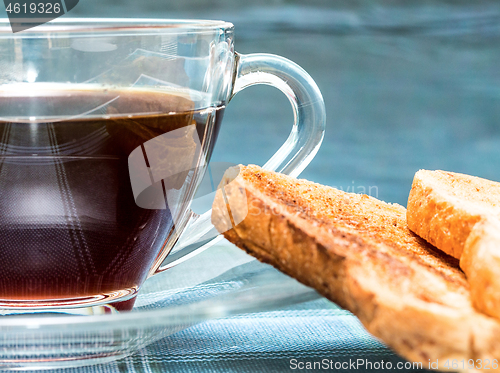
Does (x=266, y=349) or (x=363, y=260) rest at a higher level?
(x=363, y=260)

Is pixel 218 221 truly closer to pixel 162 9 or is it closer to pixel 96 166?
pixel 96 166

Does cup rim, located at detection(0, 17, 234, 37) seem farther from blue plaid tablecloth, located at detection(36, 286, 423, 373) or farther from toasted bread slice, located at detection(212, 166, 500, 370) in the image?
blue plaid tablecloth, located at detection(36, 286, 423, 373)

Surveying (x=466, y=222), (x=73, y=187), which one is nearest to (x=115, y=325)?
(x=73, y=187)

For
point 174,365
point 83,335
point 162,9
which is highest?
point 162,9

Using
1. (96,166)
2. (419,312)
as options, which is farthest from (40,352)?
(419,312)

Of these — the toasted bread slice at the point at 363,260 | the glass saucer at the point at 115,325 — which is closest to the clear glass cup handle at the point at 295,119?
the toasted bread slice at the point at 363,260

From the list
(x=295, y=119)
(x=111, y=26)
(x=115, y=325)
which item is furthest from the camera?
(x=295, y=119)

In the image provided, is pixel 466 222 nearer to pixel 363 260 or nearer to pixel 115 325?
pixel 363 260

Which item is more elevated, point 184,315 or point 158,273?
point 184,315

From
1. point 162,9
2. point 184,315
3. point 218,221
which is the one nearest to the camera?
point 184,315
